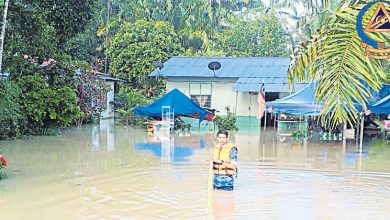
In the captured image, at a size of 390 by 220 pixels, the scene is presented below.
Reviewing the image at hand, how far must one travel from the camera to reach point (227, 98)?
1099 inches

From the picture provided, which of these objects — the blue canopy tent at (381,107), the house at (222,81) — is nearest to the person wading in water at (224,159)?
the blue canopy tent at (381,107)

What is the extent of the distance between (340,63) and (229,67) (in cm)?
2404

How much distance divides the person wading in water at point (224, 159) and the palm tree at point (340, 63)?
4.52 m

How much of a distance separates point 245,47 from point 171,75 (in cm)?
1139

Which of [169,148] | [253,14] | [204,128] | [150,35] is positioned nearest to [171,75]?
[204,128]

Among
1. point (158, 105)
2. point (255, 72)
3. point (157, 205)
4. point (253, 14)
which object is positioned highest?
point (253, 14)

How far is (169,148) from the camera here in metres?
17.2

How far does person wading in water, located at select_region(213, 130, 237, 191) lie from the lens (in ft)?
30.8

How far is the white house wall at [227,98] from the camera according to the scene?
1086 inches

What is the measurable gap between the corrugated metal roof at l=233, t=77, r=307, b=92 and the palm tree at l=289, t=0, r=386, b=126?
2058 centimetres

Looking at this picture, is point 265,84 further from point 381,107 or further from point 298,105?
point 381,107

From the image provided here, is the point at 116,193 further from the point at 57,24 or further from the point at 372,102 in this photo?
the point at 372,102

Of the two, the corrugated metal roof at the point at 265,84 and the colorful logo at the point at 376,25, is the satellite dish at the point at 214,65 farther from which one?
the colorful logo at the point at 376,25

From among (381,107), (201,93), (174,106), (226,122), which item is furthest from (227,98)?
(381,107)
